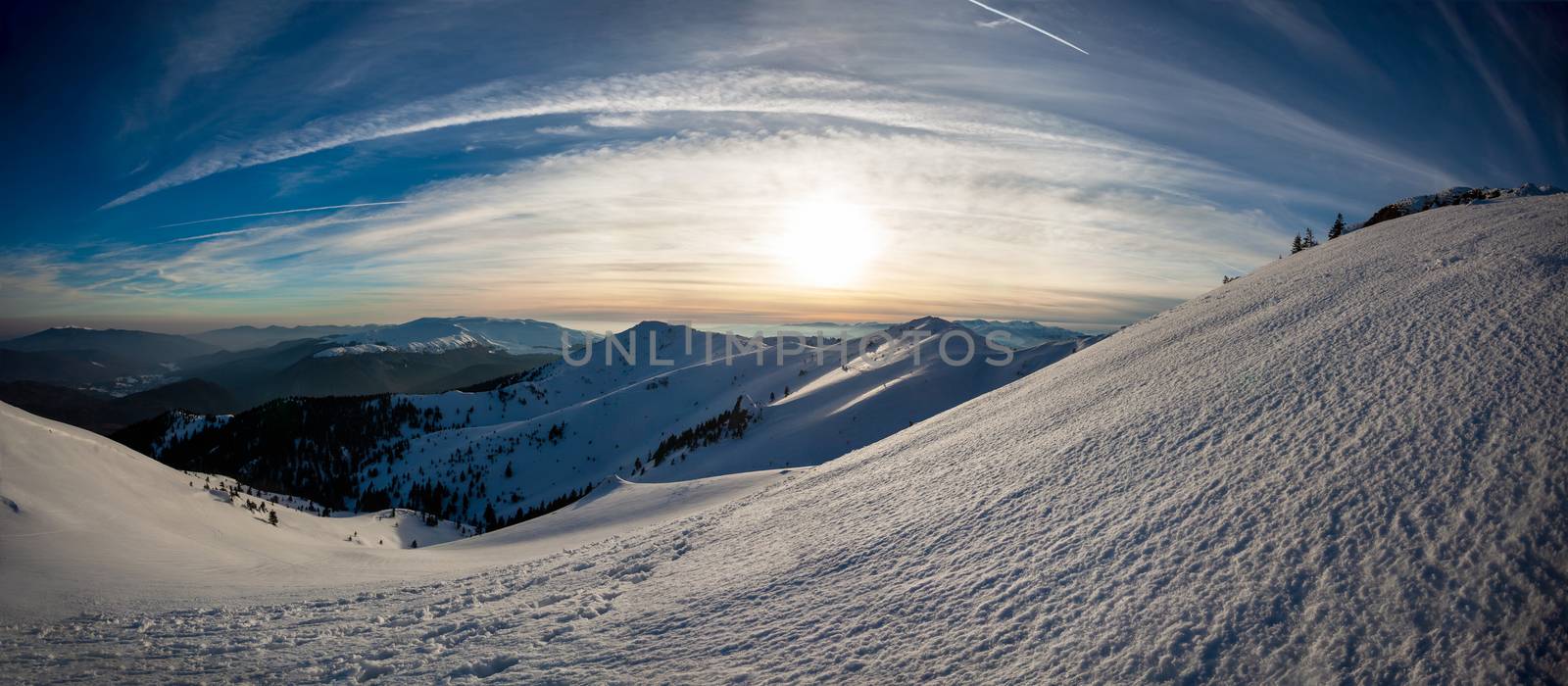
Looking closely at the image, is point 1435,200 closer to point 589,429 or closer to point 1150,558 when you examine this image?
point 1150,558

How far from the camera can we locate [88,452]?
11641mm

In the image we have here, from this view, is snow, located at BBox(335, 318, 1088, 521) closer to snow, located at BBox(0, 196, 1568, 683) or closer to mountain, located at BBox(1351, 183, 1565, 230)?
mountain, located at BBox(1351, 183, 1565, 230)

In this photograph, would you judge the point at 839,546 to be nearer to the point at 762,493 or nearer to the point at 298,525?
the point at 762,493

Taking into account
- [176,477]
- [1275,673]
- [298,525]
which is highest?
[1275,673]

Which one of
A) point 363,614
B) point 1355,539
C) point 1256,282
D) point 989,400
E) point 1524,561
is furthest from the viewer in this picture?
point 989,400

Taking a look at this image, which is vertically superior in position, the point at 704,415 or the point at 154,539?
the point at 154,539

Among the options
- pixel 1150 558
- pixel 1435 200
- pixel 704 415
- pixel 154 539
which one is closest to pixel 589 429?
pixel 704 415

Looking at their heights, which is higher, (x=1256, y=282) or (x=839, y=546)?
(x=1256, y=282)

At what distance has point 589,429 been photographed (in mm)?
125438

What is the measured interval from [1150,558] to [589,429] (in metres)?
133

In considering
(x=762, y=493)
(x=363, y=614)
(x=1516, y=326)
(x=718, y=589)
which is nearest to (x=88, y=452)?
(x=363, y=614)

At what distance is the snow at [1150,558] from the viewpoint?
2979 millimetres

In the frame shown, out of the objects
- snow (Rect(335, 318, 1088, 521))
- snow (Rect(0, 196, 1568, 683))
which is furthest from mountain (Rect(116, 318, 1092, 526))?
snow (Rect(0, 196, 1568, 683))

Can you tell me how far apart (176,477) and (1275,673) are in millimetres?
23563
